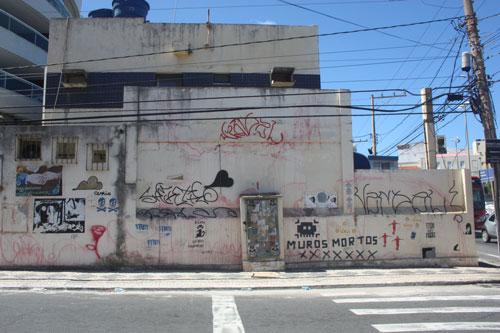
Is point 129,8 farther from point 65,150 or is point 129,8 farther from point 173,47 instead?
point 65,150

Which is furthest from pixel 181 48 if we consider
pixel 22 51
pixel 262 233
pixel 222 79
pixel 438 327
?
pixel 438 327

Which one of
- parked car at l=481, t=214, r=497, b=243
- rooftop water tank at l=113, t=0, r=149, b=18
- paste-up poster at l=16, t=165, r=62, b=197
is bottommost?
parked car at l=481, t=214, r=497, b=243

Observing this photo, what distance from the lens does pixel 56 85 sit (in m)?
15.9

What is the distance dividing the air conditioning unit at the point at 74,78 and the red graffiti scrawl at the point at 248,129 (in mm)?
8178

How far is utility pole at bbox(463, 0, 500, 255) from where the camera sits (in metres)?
11.4

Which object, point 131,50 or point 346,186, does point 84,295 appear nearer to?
point 346,186

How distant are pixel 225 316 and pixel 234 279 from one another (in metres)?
3.48

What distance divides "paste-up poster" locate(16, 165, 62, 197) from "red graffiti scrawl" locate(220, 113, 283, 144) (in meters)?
5.25

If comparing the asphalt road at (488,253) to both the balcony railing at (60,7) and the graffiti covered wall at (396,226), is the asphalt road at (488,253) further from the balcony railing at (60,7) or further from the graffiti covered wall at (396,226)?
the balcony railing at (60,7)

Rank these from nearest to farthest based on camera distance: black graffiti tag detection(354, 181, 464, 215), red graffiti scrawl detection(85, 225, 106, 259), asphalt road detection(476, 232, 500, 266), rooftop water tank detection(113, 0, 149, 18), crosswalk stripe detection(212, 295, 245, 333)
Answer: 1. crosswalk stripe detection(212, 295, 245, 333)
2. red graffiti scrawl detection(85, 225, 106, 259)
3. black graffiti tag detection(354, 181, 464, 215)
4. asphalt road detection(476, 232, 500, 266)
5. rooftop water tank detection(113, 0, 149, 18)

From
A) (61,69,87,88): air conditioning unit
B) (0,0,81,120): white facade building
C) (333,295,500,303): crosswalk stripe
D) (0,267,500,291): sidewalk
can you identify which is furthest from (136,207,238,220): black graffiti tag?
(0,0,81,120): white facade building

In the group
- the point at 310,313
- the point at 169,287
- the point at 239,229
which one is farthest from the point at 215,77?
the point at 310,313

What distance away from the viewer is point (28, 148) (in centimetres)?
1117

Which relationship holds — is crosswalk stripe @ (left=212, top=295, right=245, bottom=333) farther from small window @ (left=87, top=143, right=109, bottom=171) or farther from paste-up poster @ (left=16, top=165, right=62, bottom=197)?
paste-up poster @ (left=16, top=165, right=62, bottom=197)
